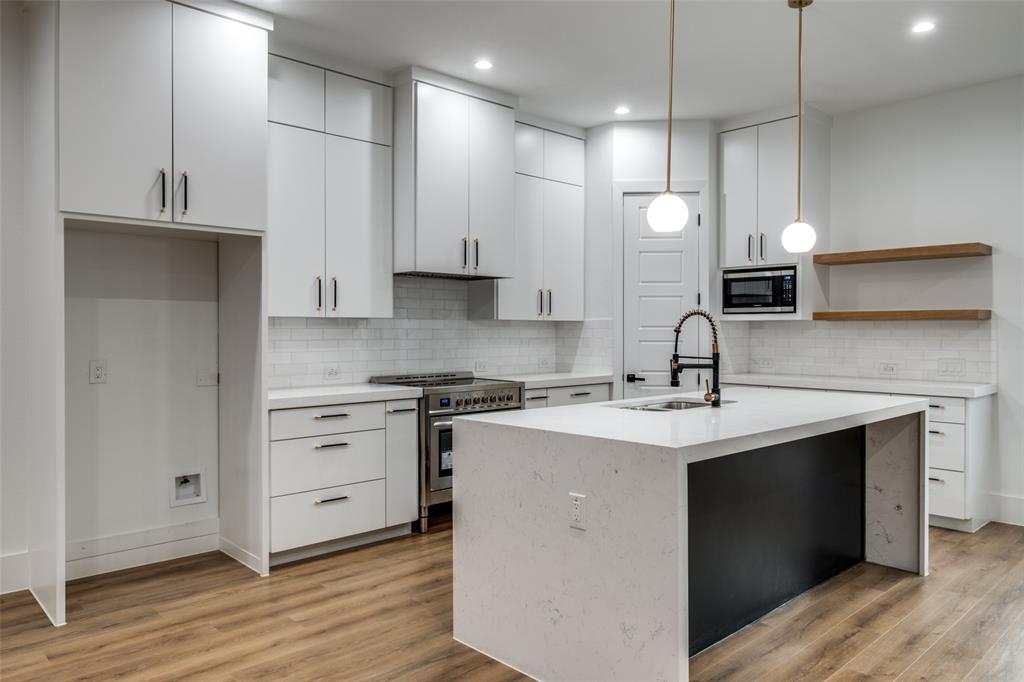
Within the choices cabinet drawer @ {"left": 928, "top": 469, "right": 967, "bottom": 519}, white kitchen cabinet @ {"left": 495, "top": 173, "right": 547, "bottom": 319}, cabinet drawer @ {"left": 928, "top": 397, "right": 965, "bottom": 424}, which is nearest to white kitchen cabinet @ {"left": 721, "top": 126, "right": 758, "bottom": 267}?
white kitchen cabinet @ {"left": 495, "top": 173, "right": 547, "bottom": 319}

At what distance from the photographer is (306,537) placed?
3.89 m

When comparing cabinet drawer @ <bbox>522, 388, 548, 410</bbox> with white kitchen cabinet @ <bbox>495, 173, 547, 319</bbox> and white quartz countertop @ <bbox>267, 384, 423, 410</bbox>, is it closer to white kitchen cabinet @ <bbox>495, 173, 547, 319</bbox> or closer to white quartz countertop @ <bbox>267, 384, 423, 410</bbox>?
white kitchen cabinet @ <bbox>495, 173, 547, 319</bbox>

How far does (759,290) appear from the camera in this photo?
5410 millimetres

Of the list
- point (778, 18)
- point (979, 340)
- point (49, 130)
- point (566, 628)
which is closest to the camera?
point (566, 628)

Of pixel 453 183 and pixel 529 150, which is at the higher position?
pixel 529 150

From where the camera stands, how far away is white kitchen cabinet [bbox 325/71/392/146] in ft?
14.2

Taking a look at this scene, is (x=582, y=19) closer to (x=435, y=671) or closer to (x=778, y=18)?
(x=778, y=18)

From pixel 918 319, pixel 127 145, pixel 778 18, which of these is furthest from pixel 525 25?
pixel 918 319

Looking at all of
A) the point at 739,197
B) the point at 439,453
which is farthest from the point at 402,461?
the point at 739,197

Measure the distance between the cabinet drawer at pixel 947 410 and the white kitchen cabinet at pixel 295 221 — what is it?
3.81 meters

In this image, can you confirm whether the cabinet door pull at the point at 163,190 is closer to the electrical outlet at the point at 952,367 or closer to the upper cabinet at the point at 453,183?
the upper cabinet at the point at 453,183

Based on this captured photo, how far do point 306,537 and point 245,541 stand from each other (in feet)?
1.05

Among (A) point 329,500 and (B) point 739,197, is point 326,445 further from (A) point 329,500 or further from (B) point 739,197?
(B) point 739,197

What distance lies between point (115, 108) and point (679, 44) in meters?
2.96
